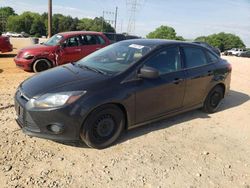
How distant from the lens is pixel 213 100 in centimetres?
620

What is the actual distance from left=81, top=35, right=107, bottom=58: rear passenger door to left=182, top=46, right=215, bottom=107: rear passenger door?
19.1ft

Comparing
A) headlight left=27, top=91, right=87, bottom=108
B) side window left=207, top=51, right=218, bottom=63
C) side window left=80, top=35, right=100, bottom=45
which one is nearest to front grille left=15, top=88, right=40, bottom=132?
headlight left=27, top=91, right=87, bottom=108

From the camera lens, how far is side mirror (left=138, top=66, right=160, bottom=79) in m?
4.37

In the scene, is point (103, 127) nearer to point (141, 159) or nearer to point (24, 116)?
point (141, 159)

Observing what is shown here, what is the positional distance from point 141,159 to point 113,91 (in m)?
1.04

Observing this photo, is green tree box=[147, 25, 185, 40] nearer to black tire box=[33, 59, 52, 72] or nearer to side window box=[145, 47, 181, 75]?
black tire box=[33, 59, 52, 72]

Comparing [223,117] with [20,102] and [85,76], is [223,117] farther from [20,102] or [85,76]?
[20,102]

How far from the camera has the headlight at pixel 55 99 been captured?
12.6 feet

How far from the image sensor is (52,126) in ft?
12.8

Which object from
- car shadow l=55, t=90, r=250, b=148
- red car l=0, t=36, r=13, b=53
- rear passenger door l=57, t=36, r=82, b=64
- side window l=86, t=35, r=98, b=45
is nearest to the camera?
car shadow l=55, t=90, r=250, b=148

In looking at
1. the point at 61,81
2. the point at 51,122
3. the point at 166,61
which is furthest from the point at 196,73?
the point at 51,122

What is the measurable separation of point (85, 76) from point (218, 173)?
2334mm

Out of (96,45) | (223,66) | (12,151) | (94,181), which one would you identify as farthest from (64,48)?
(94,181)

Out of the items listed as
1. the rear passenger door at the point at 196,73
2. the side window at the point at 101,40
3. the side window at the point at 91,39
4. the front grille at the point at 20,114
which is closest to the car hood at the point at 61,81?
the front grille at the point at 20,114
